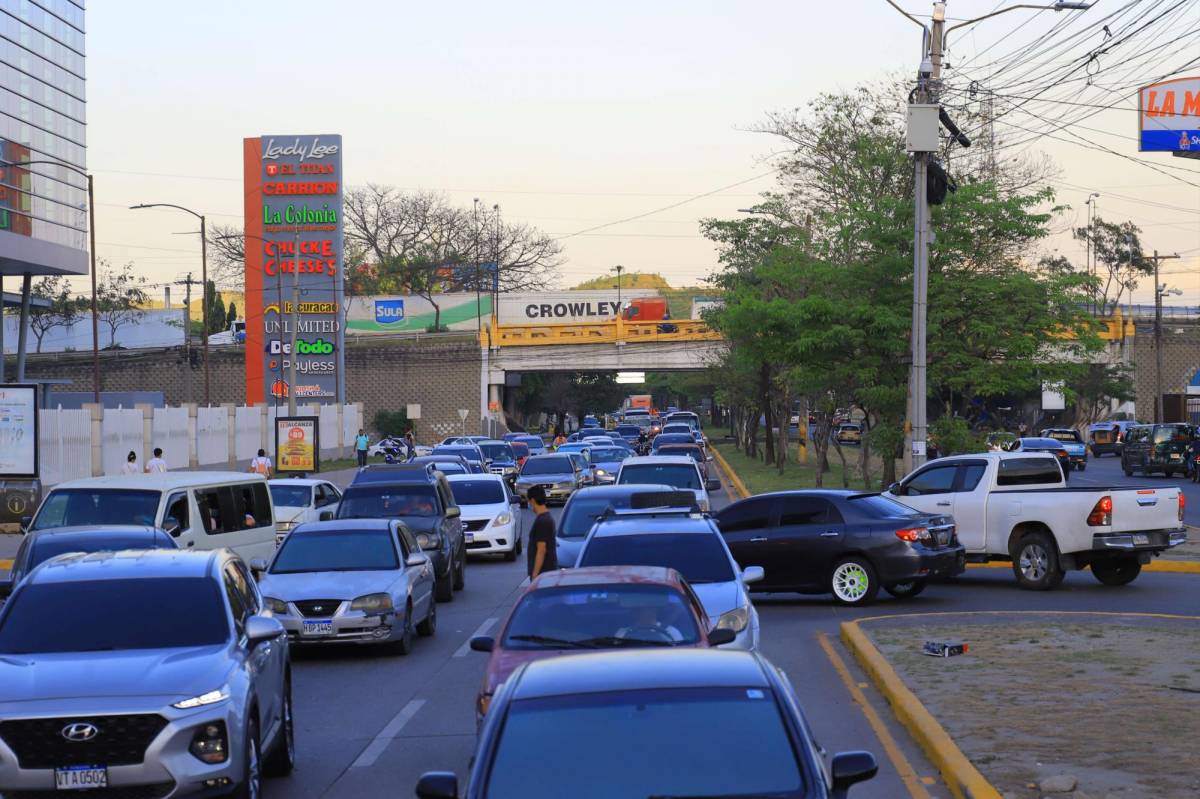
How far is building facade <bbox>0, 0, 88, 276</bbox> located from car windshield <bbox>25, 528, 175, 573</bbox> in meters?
42.6

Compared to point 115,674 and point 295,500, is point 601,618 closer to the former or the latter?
point 115,674

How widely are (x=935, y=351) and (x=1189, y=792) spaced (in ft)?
87.4

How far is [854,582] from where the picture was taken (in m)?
19.5

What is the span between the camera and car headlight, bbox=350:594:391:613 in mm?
15430

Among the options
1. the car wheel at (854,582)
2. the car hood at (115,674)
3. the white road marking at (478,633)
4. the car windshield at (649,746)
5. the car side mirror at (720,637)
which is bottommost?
the white road marking at (478,633)

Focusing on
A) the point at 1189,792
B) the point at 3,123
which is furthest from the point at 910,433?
the point at 3,123

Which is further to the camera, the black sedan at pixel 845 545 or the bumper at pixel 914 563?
the black sedan at pixel 845 545

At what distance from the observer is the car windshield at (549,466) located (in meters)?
41.3

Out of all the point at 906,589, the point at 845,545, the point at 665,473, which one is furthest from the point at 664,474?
the point at 845,545

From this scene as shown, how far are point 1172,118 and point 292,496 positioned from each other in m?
22.3

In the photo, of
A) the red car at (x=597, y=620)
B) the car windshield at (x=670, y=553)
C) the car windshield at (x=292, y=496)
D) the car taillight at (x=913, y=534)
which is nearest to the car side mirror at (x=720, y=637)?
the red car at (x=597, y=620)

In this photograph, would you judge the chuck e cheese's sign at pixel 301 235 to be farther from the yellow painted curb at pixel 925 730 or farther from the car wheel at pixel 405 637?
the yellow painted curb at pixel 925 730

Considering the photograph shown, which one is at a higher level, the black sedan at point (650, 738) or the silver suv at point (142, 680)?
the black sedan at point (650, 738)

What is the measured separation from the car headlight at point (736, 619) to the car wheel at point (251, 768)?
4099mm
